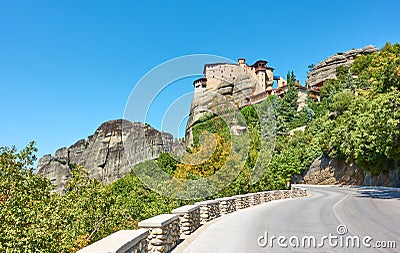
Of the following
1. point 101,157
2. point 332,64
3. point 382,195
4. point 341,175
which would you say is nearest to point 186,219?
point 382,195

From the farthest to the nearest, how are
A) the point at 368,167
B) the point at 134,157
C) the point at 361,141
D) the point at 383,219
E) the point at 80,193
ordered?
the point at 134,157
the point at 368,167
the point at 361,141
the point at 80,193
the point at 383,219

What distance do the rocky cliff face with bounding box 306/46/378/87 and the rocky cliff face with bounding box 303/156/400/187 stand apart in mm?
40504

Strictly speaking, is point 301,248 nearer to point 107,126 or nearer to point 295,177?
point 295,177

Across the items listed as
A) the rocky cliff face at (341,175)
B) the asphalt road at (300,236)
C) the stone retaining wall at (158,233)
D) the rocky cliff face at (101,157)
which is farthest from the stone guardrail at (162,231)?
the rocky cliff face at (101,157)

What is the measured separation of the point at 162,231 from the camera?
7.04m

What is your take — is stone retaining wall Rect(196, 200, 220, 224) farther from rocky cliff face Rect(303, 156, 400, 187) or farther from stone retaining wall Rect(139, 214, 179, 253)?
rocky cliff face Rect(303, 156, 400, 187)

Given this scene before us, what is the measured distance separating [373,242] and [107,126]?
3105 inches

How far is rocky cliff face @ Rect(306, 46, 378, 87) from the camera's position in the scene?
91.5 metres

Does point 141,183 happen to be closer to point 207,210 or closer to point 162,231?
point 207,210

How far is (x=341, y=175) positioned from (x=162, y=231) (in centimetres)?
4760

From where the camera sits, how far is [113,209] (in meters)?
12.8

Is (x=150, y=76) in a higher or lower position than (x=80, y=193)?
higher

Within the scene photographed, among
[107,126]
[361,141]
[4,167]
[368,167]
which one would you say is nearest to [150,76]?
[4,167]

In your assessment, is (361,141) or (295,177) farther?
(295,177)
